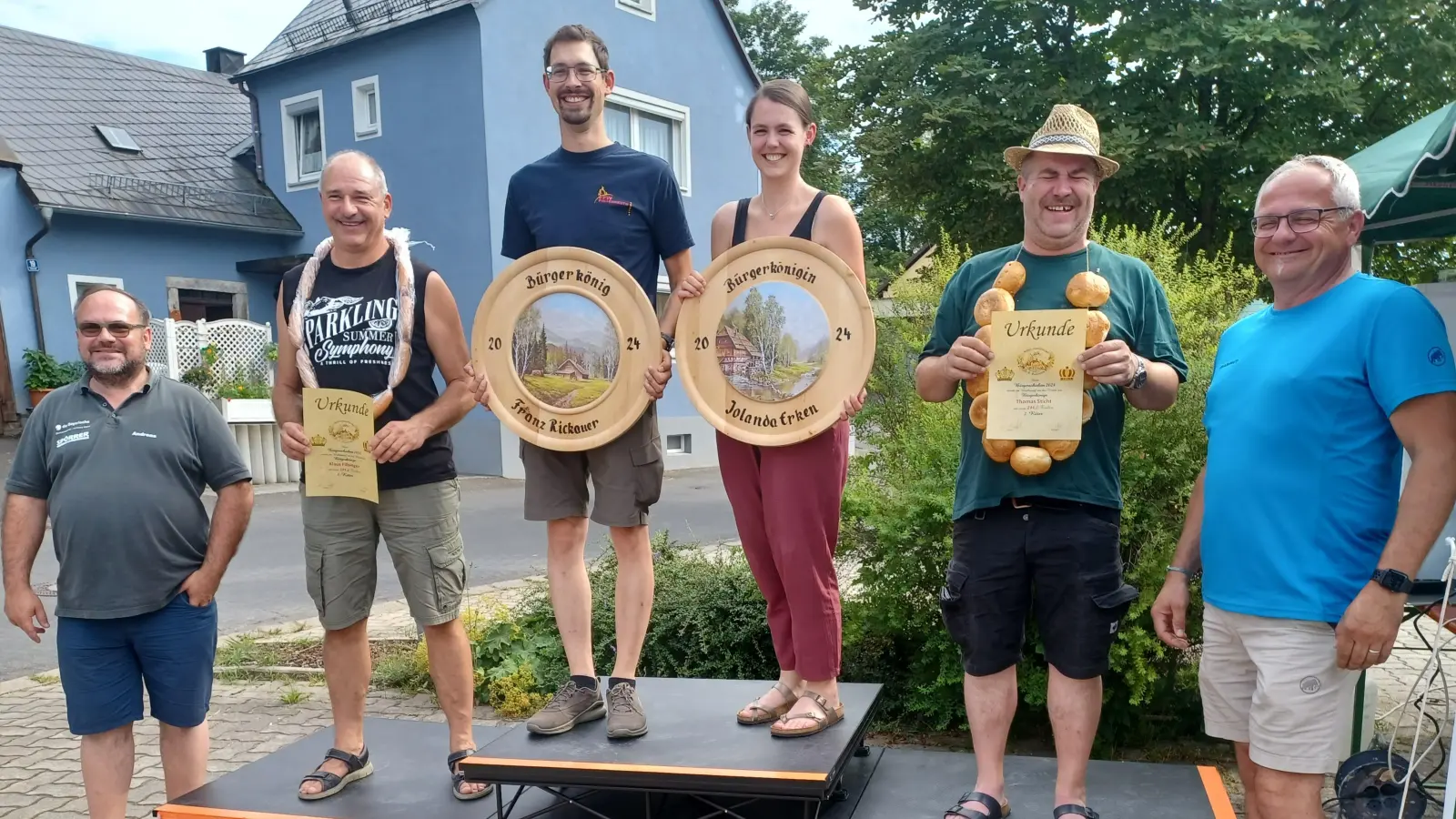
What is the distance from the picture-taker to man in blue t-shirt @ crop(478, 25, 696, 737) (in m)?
3.22

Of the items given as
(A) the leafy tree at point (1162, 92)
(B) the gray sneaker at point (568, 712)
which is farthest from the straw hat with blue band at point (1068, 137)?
(A) the leafy tree at point (1162, 92)

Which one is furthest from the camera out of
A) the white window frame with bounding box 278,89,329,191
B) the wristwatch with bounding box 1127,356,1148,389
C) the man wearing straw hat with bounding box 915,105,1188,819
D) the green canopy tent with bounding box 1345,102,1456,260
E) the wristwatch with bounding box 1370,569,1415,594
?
the white window frame with bounding box 278,89,329,191

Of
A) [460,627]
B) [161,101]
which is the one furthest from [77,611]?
[161,101]

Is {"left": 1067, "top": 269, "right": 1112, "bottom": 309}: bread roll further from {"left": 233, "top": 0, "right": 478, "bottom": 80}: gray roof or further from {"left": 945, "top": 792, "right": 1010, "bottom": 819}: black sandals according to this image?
{"left": 233, "top": 0, "right": 478, "bottom": 80}: gray roof

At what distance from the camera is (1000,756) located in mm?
2836

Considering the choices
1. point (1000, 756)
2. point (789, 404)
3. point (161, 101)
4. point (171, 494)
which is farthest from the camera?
point (161, 101)

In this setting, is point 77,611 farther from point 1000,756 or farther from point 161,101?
point 161,101

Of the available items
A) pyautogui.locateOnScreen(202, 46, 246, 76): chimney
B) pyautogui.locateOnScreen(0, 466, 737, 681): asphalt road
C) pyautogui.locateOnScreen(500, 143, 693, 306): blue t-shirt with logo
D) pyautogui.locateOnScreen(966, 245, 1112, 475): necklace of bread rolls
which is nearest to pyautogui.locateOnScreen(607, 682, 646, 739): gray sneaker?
pyautogui.locateOnScreen(500, 143, 693, 306): blue t-shirt with logo

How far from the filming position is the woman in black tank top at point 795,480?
3.03m

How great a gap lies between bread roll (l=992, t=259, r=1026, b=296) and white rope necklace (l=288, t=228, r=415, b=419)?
73.7 inches

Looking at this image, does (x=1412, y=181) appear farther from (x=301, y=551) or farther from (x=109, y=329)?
(x=301, y=551)

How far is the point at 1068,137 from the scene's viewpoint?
8.49 feet

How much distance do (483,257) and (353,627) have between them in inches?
499

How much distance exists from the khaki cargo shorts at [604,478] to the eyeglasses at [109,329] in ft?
4.45
